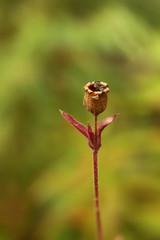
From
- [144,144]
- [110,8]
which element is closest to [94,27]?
[110,8]

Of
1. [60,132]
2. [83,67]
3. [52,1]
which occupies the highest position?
[52,1]

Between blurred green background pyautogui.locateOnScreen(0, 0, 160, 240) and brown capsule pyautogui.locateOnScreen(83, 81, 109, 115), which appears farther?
blurred green background pyautogui.locateOnScreen(0, 0, 160, 240)

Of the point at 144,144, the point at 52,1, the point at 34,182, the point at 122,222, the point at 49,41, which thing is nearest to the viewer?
the point at 122,222

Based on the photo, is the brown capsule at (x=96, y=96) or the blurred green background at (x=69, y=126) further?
the blurred green background at (x=69, y=126)

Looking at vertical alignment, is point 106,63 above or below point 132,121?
above

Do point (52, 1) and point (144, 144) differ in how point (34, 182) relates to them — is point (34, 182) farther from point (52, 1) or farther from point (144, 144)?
point (52, 1)

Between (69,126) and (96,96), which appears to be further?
(69,126)

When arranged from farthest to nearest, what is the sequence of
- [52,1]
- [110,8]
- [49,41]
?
1. [52,1]
2. [110,8]
3. [49,41]

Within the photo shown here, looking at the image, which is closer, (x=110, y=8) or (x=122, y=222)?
(x=122, y=222)
